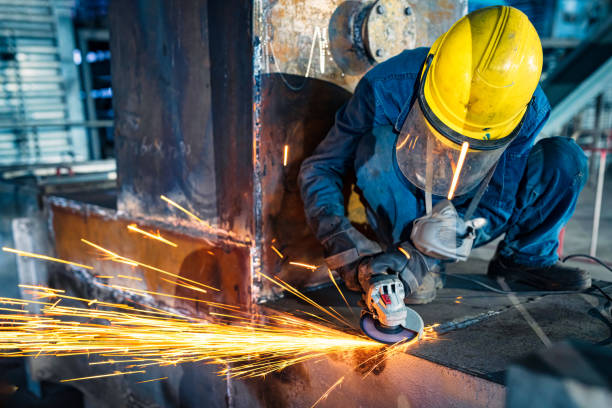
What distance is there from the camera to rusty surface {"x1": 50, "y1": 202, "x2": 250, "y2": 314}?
2.04 m

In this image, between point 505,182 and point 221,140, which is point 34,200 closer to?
point 221,140

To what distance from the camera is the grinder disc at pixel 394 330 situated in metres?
1.56

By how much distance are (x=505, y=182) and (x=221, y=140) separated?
1218 millimetres

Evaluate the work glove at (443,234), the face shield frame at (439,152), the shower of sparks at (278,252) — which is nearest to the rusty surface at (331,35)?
the face shield frame at (439,152)

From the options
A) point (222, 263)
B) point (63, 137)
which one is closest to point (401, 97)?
point (222, 263)

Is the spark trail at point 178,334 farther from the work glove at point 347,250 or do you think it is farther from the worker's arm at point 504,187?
the worker's arm at point 504,187

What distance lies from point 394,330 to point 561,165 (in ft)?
3.54

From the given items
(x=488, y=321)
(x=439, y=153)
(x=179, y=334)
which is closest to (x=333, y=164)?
(x=439, y=153)

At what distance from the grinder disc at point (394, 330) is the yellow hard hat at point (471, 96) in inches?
18.3

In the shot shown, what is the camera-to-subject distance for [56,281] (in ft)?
10.6

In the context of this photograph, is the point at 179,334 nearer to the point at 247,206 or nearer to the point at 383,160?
the point at 247,206

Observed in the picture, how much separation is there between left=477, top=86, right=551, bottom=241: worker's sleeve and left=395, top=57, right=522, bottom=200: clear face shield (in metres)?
0.30

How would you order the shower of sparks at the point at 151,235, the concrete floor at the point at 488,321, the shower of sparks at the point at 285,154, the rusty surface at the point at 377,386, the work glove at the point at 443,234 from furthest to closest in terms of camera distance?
the shower of sparks at the point at 151,235
the shower of sparks at the point at 285,154
the work glove at the point at 443,234
the concrete floor at the point at 488,321
the rusty surface at the point at 377,386

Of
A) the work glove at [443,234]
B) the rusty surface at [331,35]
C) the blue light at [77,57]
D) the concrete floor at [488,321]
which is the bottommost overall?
the concrete floor at [488,321]
